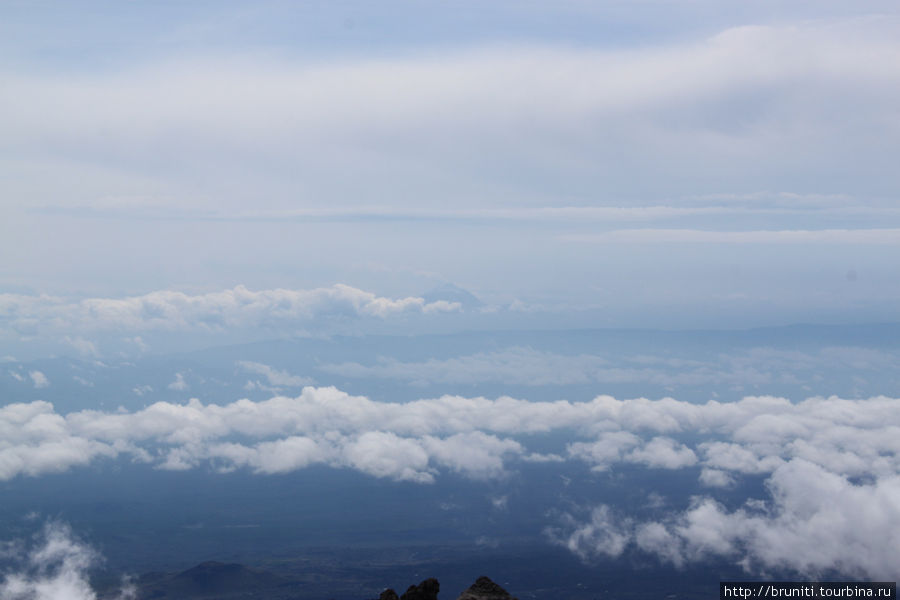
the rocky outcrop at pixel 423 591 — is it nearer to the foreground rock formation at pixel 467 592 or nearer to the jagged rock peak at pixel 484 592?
the foreground rock formation at pixel 467 592

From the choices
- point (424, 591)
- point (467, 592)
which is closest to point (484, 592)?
point (467, 592)

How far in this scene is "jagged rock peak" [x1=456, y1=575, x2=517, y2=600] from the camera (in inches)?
1870

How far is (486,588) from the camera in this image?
163 feet

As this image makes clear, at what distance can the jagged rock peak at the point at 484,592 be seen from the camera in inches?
1870

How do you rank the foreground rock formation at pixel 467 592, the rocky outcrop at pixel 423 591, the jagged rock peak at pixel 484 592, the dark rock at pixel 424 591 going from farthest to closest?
the dark rock at pixel 424 591
the rocky outcrop at pixel 423 591
the foreground rock formation at pixel 467 592
the jagged rock peak at pixel 484 592

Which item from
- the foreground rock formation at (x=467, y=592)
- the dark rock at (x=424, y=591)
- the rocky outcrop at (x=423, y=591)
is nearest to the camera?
the foreground rock formation at (x=467, y=592)

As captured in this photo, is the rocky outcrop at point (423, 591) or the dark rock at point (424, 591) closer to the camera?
the rocky outcrop at point (423, 591)

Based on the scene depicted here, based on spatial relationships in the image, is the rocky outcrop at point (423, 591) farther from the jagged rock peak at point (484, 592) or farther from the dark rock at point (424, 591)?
the jagged rock peak at point (484, 592)

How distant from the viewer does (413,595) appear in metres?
50.1

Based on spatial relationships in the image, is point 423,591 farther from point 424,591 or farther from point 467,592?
point 467,592

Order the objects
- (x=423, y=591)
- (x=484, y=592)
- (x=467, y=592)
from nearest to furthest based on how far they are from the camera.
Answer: (x=467, y=592) → (x=484, y=592) → (x=423, y=591)

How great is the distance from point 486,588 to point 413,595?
5334 millimetres

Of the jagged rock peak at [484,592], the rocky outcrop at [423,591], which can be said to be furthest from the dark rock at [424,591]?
the jagged rock peak at [484,592]

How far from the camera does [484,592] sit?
4894 centimetres
